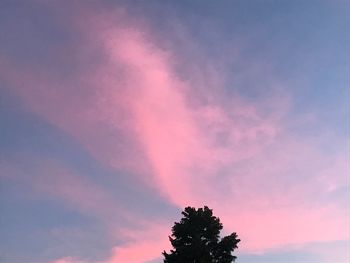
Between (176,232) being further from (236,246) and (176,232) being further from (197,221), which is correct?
(236,246)

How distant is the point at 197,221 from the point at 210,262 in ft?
15.5

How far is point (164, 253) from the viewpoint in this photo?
188 ft

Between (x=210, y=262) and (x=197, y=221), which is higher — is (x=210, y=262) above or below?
below

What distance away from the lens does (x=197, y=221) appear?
5662 centimetres

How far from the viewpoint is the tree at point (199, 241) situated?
54922mm

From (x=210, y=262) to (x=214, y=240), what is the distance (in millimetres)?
2605

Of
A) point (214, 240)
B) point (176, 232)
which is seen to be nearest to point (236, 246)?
point (214, 240)

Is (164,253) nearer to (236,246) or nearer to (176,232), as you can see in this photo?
(176,232)

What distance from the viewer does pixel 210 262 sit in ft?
179

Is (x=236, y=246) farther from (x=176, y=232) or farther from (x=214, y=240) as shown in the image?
(x=176, y=232)

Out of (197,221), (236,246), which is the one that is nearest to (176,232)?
(197,221)

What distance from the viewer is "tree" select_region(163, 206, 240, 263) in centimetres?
5492

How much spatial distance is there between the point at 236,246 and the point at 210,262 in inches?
142

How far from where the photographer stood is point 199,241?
5550 cm
